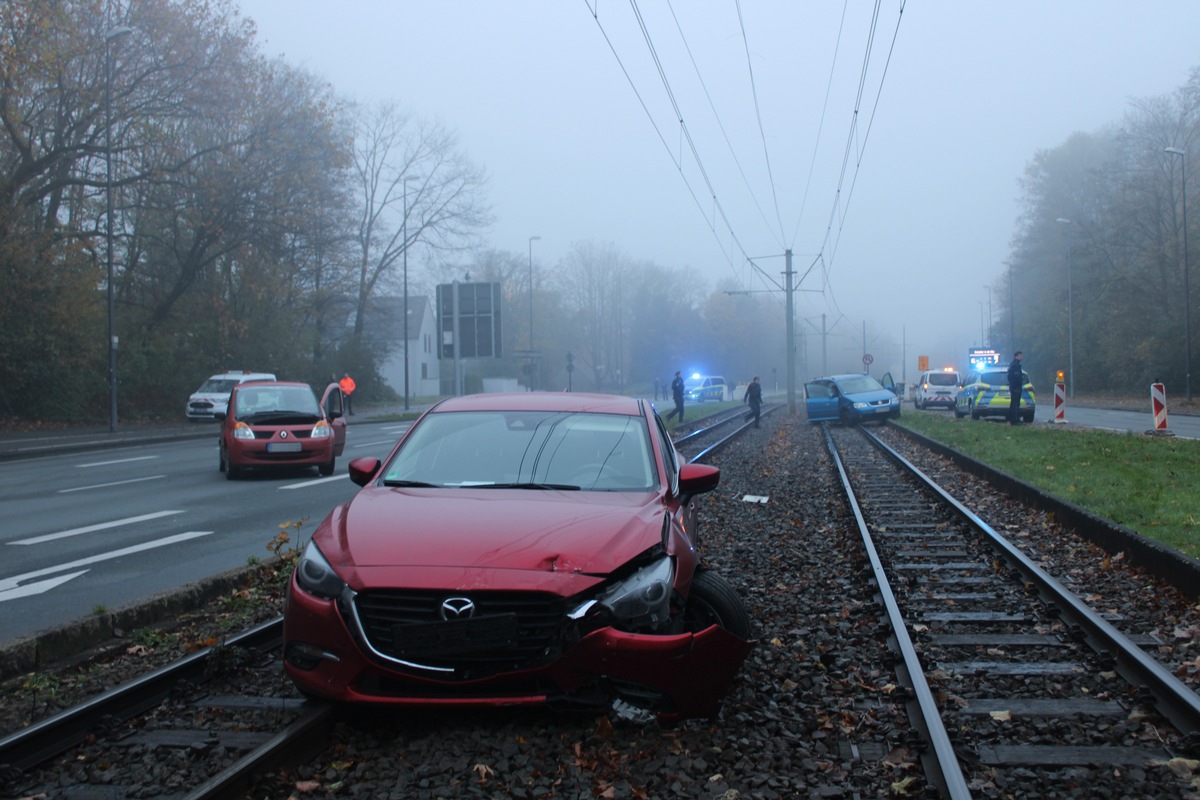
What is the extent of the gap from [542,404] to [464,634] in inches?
97.8

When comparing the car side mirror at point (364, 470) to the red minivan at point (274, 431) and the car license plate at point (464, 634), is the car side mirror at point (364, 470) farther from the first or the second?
the red minivan at point (274, 431)

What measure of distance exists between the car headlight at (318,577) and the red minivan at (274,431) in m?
12.8

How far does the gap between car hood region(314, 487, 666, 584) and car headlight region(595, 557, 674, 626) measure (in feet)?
0.32

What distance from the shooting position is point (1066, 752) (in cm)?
433

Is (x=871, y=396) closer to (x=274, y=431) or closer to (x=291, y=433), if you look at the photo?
(x=291, y=433)

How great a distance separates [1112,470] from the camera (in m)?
14.7

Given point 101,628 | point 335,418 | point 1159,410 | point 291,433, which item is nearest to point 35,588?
point 101,628

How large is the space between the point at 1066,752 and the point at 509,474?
2944 mm

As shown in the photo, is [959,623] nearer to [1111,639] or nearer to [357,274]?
[1111,639]

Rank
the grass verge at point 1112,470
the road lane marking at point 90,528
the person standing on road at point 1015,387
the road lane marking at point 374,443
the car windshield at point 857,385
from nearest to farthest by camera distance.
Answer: the grass verge at point 1112,470 → the road lane marking at point 90,528 → the road lane marking at point 374,443 → the person standing on road at point 1015,387 → the car windshield at point 857,385

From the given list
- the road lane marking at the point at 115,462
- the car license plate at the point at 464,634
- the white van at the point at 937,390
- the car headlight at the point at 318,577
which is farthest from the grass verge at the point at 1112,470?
the white van at the point at 937,390

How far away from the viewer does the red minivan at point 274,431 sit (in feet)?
55.6

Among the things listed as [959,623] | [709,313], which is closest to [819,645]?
[959,623]

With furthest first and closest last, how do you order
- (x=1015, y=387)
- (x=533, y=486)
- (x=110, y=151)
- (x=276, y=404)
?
(x=1015, y=387) < (x=110, y=151) < (x=276, y=404) < (x=533, y=486)
